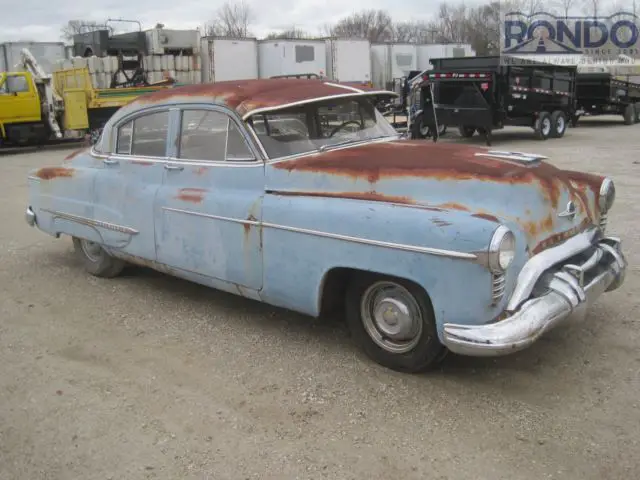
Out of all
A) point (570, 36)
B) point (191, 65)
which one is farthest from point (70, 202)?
point (570, 36)

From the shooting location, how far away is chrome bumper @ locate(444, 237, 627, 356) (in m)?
3.18

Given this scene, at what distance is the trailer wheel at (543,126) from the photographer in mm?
17781

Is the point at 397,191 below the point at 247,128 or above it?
below

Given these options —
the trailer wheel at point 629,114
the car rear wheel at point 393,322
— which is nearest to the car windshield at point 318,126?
the car rear wheel at point 393,322

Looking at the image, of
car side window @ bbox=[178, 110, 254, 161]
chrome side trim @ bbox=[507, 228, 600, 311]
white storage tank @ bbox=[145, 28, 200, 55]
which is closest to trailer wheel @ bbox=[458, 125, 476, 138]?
white storage tank @ bbox=[145, 28, 200, 55]

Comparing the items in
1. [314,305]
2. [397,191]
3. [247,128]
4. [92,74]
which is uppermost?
[92,74]

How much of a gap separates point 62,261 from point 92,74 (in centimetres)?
1837

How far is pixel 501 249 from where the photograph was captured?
3170mm

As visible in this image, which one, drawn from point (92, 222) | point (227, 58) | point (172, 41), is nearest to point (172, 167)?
point (92, 222)

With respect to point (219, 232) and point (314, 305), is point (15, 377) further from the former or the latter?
point (314, 305)

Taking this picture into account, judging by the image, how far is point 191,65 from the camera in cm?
2744

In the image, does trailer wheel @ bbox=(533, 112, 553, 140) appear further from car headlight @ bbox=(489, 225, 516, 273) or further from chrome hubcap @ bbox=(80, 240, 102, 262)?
car headlight @ bbox=(489, 225, 516, 273)

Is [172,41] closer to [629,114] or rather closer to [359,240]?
[629,114]

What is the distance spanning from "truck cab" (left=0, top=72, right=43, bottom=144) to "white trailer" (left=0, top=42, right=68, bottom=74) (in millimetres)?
10094
